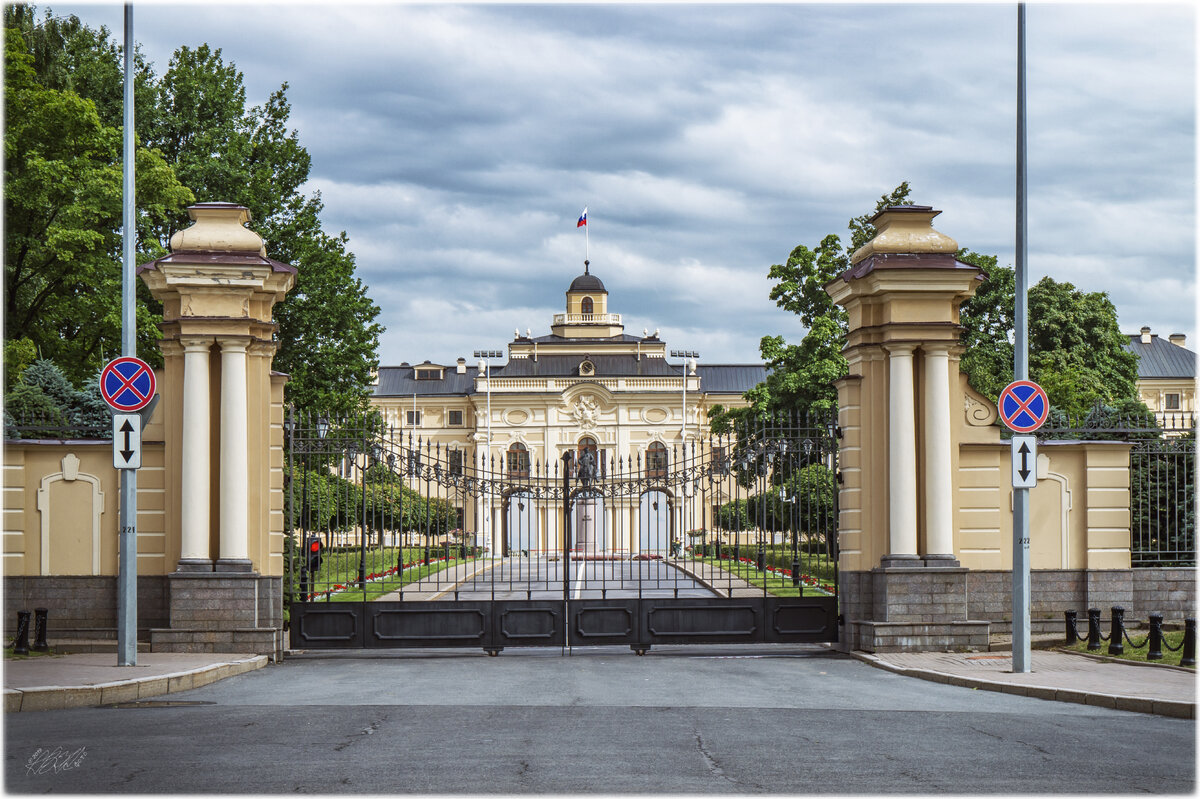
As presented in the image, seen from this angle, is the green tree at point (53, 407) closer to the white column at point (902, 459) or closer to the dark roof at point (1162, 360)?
the white column at point (902, 459)

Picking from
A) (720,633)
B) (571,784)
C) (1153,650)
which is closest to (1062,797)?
(571,784)

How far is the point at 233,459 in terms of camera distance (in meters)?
16.2

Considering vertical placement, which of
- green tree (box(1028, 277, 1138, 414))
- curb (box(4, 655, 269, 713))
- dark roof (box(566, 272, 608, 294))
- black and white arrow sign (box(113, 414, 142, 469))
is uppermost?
dark roof (box(566, 272, 608, 294))

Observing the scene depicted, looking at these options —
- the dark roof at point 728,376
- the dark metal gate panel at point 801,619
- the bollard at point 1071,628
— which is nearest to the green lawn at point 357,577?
the dark metal gate panel at point 801,619

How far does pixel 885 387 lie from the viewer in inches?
662

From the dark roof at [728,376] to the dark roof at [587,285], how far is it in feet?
31.9

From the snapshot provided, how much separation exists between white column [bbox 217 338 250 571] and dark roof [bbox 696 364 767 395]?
7750 cm

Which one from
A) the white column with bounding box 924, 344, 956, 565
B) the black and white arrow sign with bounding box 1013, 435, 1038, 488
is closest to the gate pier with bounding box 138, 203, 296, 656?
the white column with bounding box 924, 344, 956, 565

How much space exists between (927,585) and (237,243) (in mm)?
10017

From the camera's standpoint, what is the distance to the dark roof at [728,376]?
9388 centimetres

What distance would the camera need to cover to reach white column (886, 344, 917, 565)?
54.3 ft

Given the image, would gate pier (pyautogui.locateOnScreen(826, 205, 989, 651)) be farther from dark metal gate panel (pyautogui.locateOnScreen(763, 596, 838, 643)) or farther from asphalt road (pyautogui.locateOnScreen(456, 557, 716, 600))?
asphalt road (pyautogui.locateOnScreen(456, 557, 716, 600))

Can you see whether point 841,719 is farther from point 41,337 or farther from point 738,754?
point 41,337

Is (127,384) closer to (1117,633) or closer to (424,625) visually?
(424,625)
